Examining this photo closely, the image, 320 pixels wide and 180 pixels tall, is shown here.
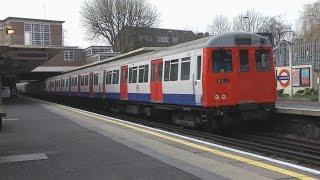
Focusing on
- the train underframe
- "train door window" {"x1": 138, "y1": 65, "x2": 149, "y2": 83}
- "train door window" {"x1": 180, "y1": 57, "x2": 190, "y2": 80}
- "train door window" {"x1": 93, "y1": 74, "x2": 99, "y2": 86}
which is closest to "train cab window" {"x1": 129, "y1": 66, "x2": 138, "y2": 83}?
"train door window" {"x1": 138, "y1": 65, "x2": 149, "y2": 83}

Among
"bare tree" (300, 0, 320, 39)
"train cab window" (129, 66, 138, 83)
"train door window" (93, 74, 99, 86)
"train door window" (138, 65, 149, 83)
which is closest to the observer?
"train door window" (138, 65, 149, 83)

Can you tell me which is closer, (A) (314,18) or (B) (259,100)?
(B) (259,100)

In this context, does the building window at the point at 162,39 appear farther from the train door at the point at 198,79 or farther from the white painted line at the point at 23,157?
the white painted line at the point at 23,157

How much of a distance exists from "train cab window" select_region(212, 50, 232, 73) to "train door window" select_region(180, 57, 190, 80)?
3.61 feet

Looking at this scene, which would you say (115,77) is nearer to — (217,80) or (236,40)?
(236,40)

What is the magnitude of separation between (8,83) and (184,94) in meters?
42.8

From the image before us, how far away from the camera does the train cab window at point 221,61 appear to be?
14.8 metres

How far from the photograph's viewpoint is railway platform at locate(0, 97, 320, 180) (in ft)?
24.3

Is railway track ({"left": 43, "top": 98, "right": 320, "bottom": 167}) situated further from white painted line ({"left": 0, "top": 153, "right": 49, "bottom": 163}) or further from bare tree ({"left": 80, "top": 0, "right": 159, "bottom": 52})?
bare tree ({"left": 80, "top": 0, "right": 159, "bottom": 52})

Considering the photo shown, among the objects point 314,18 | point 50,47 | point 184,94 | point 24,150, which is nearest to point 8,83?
point 50,47

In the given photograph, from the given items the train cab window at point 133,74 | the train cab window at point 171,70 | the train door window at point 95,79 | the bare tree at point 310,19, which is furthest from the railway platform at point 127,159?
the bare tree at point 310,19

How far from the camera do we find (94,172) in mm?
7695

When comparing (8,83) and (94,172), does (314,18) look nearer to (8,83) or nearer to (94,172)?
(8,83)

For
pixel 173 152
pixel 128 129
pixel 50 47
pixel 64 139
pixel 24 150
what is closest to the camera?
pixel 173 152
